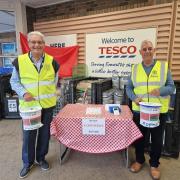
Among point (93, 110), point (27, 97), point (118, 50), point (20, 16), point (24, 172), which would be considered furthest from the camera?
point (20, 16)

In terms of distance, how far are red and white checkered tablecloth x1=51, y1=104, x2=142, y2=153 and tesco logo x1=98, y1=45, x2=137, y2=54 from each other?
5.11 feet

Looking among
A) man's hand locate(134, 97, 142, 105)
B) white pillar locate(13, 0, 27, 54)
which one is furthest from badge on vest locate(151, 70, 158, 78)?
white pillar locate(13, 0, 27, 54)

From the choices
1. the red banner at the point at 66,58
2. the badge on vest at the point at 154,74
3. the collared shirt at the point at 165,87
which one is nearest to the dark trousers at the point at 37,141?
the collared shirt at the point at 165,87

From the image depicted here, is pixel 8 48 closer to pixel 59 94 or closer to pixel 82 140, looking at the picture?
pixel 59 94

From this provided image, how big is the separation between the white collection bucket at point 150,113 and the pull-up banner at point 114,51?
5.69 feet

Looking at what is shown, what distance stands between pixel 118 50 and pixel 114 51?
86 mm

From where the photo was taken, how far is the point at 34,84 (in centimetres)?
200

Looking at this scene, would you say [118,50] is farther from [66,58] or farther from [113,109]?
[113,109]

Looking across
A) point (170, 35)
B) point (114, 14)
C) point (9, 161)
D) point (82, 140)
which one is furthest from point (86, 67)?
point (9, 161)

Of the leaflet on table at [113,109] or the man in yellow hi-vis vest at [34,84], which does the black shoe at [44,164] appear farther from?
the leaflet on table at [113,109]

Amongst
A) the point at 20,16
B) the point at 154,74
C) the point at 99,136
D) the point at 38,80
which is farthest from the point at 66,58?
the point at 154,74

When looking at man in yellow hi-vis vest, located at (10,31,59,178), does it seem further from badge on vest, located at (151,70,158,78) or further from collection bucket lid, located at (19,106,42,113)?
badge on vest, located at (151,70,158,78)

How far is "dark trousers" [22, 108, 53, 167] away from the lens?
2.13 metres

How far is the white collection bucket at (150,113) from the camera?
1.79 metres
